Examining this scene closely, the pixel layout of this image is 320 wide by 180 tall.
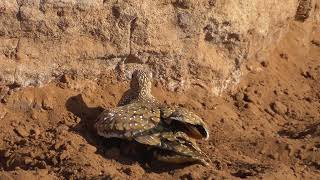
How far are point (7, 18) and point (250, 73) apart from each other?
3414 millimetres

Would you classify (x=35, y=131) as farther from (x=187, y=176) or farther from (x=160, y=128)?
(x=187, y=176)

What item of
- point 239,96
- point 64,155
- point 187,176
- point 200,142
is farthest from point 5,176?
point 239,96

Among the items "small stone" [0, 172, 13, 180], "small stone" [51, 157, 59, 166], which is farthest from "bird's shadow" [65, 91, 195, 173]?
"small stone" [0, 172, 13, 180]

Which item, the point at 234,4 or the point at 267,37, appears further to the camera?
the point at 267,37

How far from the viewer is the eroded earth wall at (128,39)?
8.32 m

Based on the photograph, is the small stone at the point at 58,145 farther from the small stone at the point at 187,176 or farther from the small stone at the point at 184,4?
the small stone at the point at 184,4

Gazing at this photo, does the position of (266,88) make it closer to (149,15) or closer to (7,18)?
(149,15)

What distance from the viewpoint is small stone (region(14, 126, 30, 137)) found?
318 inches

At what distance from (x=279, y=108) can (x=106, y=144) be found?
103 inches

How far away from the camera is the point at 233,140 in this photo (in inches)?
334

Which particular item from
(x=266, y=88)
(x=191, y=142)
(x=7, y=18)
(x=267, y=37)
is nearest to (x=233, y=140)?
(x=191, y=142)

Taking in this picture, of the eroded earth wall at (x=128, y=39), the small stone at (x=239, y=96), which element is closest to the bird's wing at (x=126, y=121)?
the eroded earth wall at (x=128, y=39)

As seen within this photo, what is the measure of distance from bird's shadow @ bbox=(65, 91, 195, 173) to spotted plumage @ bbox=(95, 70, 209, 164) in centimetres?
14

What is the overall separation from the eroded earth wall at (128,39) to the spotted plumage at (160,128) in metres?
0.86
